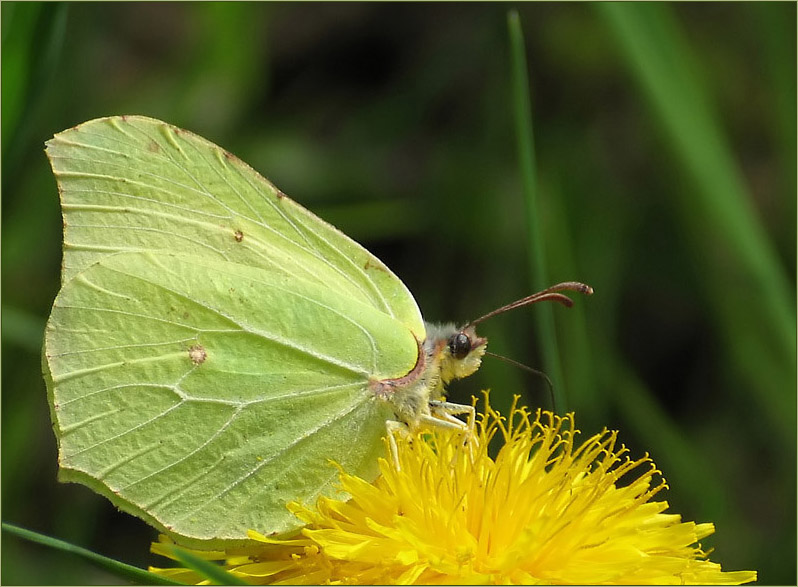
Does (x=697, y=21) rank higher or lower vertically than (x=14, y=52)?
higher

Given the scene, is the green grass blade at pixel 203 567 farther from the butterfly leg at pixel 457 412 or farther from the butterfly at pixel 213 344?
the butterfly leg at pixel 457 412

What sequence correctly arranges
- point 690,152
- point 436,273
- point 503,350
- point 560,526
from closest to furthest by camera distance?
point 560,526
point 690,152
point 503,350
point 436,273

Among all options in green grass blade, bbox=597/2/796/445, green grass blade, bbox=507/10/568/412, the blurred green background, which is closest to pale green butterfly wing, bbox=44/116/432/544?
green grass blade, bbox=507/10/568/412

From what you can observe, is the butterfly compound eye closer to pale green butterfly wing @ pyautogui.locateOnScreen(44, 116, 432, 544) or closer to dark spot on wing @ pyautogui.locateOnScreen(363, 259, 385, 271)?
pale green butterfly wing @ pyautogui.locateOnScreen(44, 116, 432, 544)

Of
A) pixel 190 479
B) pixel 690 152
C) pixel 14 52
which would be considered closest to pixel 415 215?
pixel 690 152

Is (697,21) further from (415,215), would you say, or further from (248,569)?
(248,569)

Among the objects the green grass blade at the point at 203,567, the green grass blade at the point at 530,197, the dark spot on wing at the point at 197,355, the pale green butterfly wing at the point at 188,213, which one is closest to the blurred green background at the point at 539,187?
the green grass blade at the point at 530,197
